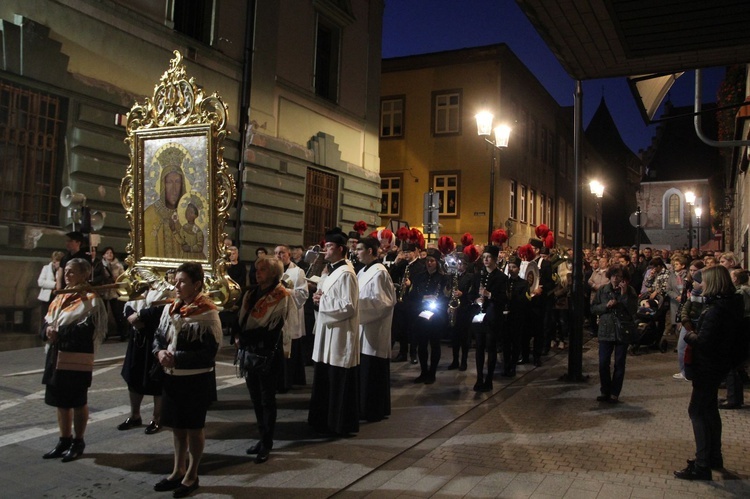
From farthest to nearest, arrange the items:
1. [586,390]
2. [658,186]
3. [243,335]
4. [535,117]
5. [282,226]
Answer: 1. [658,186]
2. [535,117]
3. [282,226]
4. [586,390]
5. [243,335]

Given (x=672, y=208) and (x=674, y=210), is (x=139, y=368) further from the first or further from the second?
(x=672, y=208)

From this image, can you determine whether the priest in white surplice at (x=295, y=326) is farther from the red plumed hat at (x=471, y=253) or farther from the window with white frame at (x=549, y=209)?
the window with white frame at (x=549, y=209)

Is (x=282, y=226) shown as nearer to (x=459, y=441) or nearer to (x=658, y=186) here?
(x=459, y=441)

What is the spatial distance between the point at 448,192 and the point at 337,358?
23.3m

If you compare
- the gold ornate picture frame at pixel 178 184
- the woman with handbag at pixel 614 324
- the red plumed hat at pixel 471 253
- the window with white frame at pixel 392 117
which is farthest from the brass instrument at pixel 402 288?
the window with white frame at pixel 392 117

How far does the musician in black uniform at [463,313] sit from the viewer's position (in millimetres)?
10344

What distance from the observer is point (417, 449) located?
6.16 meters

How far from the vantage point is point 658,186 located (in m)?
62.2

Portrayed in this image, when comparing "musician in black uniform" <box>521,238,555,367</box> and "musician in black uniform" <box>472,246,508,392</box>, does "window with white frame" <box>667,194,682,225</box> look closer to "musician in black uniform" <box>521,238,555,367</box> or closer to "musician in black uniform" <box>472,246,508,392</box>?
"musician in black uniform" <box>521,238,555,367</box>

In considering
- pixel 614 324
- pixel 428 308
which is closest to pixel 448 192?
pixel 428 308

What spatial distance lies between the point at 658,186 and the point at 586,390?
196ft

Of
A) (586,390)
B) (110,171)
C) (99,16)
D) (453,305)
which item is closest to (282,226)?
(110,171)

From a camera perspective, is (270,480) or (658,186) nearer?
(270,480)

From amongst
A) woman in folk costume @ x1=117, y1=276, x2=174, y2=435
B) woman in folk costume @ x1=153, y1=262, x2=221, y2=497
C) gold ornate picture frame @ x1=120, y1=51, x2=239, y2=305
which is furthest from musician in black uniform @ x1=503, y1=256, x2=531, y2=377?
woman in folk costume @ x1=153, y1=262, x2=221, y2=497
